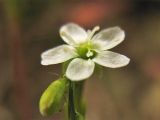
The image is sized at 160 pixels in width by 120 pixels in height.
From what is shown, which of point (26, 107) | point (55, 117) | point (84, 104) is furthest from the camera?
point (55, 117)

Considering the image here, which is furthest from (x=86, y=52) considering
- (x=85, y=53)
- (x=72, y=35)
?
(x=72, y=35)

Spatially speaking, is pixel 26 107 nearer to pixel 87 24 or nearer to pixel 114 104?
pixel 114 104

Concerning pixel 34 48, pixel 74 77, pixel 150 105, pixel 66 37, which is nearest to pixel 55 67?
pixel 34 48

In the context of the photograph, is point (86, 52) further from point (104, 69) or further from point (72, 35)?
point (104, 69)

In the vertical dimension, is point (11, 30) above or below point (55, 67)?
above

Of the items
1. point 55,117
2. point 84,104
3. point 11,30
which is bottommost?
point 55,117

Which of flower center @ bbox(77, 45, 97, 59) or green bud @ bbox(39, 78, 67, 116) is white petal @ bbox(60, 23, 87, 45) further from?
green bud @ bbox(39, 78, 67, 116)
